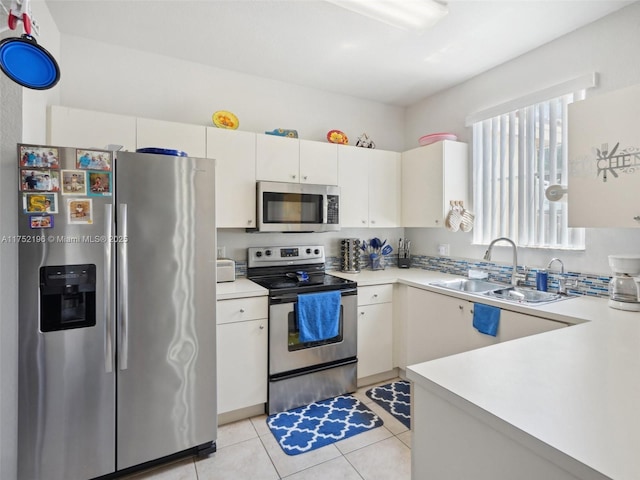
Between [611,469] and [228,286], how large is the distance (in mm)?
2171

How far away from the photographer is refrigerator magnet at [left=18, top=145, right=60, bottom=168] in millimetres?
1511

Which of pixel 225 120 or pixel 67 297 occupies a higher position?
pixel 225 120

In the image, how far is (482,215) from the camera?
288cm

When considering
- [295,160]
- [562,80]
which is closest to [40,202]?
[295,160]

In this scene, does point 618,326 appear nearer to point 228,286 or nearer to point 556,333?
point 556,333

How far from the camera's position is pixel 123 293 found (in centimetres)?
170

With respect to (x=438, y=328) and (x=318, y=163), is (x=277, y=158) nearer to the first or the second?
(x=318, y=163)

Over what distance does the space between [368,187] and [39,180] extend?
235 cm

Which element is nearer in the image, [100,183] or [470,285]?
[100,183]

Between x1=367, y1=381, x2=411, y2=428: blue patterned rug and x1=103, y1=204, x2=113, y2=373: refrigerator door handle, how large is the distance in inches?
71.0

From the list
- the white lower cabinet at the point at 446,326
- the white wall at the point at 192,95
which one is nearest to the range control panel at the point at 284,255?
the white lower cabinet at the point at 446,326

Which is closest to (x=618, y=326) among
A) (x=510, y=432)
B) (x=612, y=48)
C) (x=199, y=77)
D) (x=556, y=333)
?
(x=556, y=333)

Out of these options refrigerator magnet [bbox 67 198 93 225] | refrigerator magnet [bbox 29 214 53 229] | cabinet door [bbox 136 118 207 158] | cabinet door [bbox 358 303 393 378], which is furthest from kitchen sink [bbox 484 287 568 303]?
refrigerator magnet [bbox 29 214 53 229]

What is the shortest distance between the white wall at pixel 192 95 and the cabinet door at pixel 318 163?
352 mm
